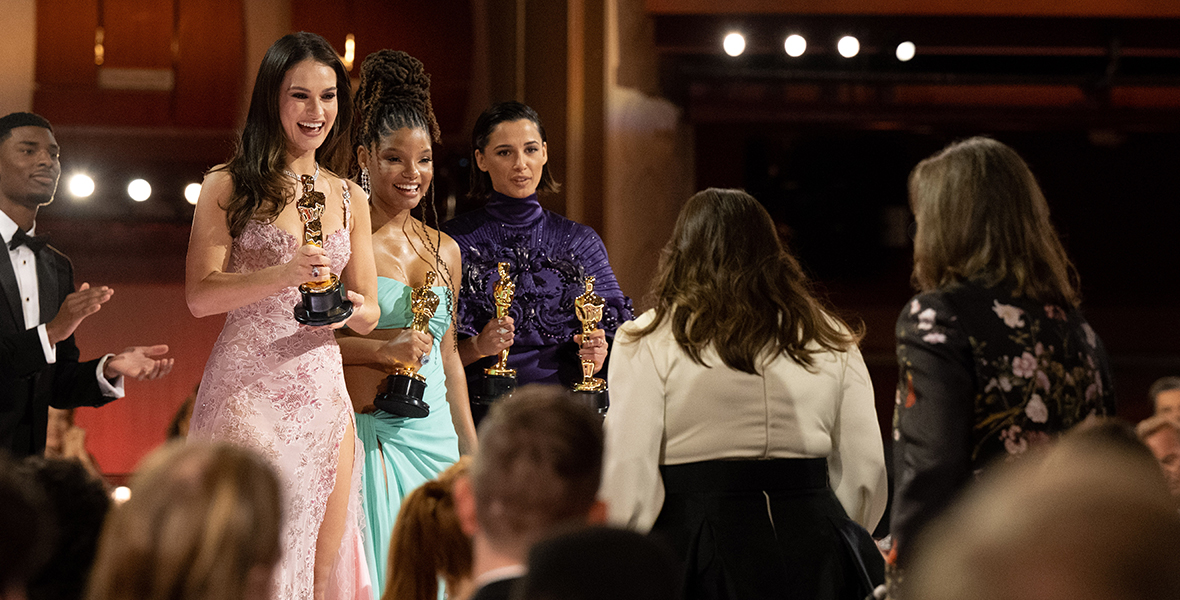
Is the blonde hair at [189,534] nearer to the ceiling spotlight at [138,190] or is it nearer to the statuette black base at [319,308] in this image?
the statuette black base at [319,308]

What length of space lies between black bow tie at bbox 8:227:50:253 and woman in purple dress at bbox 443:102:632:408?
109 centimetres

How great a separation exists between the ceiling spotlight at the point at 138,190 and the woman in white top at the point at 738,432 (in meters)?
3.26

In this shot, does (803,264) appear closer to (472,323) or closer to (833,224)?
(833,224)

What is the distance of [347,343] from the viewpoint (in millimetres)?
3029

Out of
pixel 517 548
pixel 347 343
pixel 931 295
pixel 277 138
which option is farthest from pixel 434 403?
pixel 517 548

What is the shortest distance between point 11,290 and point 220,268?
0.85m

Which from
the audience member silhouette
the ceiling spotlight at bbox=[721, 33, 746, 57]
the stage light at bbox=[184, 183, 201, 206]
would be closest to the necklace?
the audience member silhouette

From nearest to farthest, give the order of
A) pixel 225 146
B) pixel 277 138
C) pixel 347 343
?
1. pixel 277 138
2. pixel 347 343
3. pixel 225 146

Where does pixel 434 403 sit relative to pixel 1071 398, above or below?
below

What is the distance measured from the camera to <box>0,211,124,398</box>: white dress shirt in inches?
118

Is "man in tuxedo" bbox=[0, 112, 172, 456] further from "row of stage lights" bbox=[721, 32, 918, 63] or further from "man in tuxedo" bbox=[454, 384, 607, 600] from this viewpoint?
"row of stage lights" bbox=[721, 32, 918, 63]

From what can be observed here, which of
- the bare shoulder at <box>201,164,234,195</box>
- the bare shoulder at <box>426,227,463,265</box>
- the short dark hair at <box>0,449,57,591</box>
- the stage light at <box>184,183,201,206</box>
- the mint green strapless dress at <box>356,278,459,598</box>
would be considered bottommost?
the mint green strapless dress at <box>356,278,459,598</box>

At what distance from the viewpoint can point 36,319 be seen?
3.10 m

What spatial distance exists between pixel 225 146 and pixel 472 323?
6.71 ft
